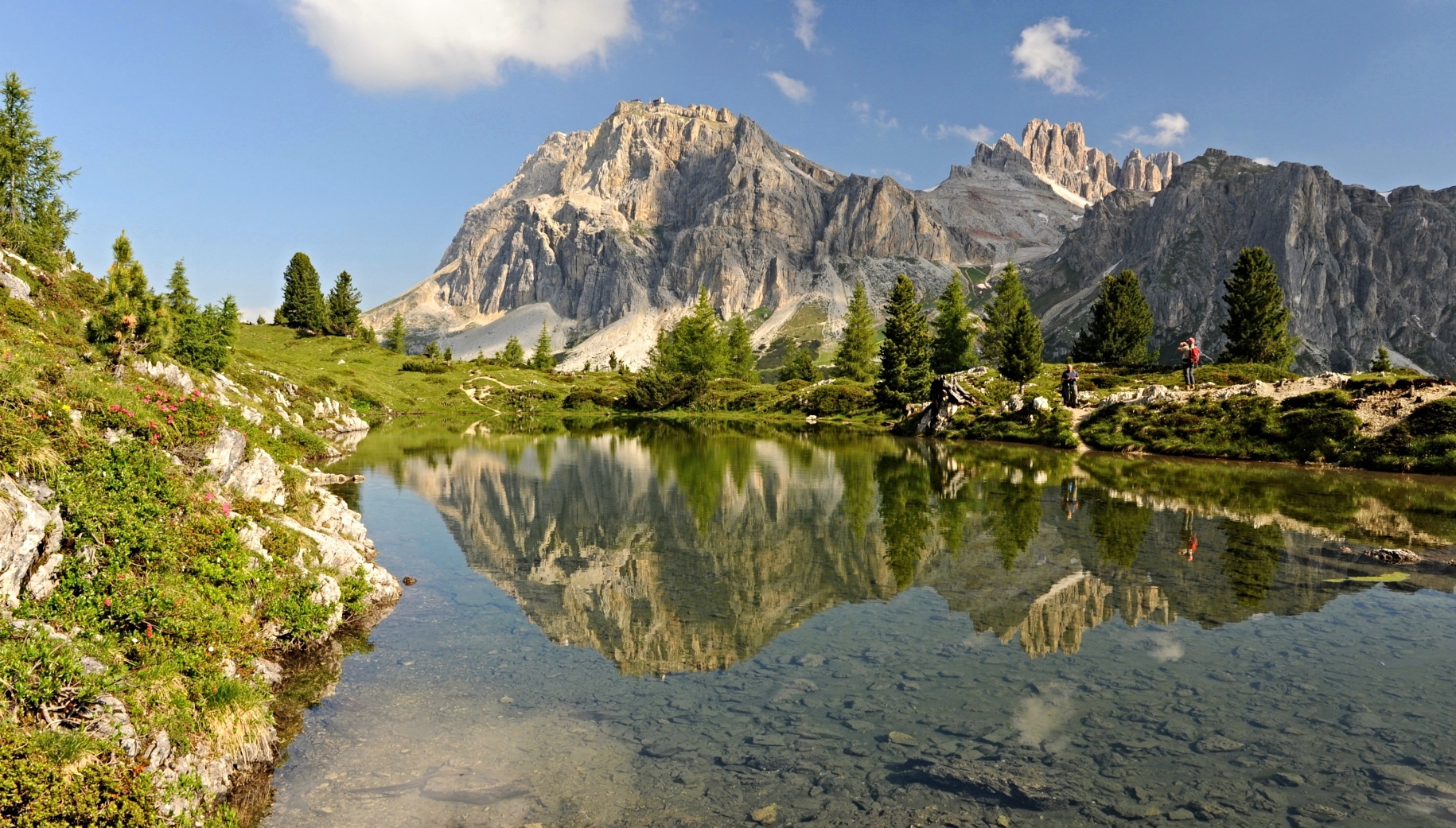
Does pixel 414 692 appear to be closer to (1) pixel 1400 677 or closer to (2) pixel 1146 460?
(1) pixel 1400 677

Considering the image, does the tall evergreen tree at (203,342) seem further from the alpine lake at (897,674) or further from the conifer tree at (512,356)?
the conifer tree at (512,356)

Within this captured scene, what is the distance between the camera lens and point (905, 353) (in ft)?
299

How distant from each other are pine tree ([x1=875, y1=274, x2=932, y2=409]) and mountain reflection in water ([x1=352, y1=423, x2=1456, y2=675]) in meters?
44.6

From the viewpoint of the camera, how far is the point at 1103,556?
21.1 m

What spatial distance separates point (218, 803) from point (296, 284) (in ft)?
446

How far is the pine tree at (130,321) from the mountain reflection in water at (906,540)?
40.8 ft

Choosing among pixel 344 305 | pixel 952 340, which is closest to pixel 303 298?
pixel 344 305

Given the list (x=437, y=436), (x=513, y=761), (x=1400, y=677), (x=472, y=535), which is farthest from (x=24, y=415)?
(x=437, y=436)

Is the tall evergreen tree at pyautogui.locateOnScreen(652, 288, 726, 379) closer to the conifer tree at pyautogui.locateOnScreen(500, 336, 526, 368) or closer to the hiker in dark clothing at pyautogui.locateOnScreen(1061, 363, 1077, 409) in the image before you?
the conifer tree at pyautogui.locateOnScreen(500, 336, 526, 368)

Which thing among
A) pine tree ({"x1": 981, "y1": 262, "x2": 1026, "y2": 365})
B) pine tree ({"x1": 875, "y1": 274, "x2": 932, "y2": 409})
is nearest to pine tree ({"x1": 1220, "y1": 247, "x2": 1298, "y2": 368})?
pine tree ({"x1": 981, "y1": 262, "x2": 1026, "y2": 365})

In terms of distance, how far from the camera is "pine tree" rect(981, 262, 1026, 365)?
104125 mm

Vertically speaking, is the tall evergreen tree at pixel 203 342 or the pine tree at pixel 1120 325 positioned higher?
the pine tree at pixel 1120 325


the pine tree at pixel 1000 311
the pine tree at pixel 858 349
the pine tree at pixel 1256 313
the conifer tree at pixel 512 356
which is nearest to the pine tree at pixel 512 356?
the conifer tree at pixel 512 356

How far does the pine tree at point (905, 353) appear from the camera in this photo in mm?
89938
